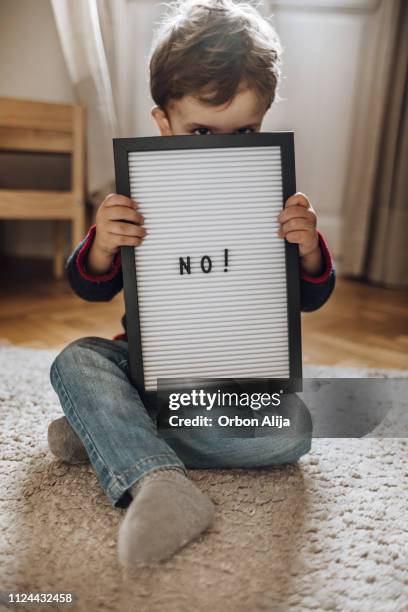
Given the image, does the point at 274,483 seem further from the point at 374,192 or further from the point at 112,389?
the point at 374,192

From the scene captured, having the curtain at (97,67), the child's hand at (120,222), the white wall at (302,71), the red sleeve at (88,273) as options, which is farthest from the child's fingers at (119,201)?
the white wall at (302,71)

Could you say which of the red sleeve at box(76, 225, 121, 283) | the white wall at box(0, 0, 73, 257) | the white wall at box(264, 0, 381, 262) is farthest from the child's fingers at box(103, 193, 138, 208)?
the white wall at box(0, 0, 73, 257)

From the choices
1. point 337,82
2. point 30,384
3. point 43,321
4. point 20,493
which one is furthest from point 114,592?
point 337,82

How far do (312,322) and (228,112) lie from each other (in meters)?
0.78

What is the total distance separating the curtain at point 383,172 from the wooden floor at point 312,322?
19 cm

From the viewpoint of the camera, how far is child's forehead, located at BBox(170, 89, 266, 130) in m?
0.70

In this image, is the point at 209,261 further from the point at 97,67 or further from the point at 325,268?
the point at 97,67

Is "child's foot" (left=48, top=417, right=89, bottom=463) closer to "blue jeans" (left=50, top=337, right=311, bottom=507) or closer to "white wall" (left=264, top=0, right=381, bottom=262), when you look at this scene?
"blue jeans" (left=50, top=337, right=311, bottom=507)

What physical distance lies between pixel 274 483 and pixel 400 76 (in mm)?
1631

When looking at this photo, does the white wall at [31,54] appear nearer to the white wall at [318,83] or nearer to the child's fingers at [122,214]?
the white wall at [318,83]

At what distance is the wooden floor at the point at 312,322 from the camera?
1.14 meters

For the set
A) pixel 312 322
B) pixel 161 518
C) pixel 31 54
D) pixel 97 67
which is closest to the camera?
pixel 161 518

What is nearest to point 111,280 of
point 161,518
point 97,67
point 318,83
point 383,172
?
point 161,518

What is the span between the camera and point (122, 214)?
23.7 inches
